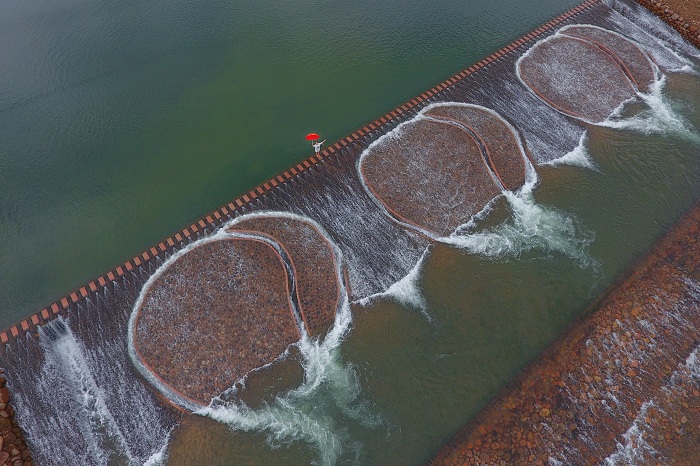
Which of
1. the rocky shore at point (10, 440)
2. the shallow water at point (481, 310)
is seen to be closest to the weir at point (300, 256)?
the rocky shore at point (10, 440)

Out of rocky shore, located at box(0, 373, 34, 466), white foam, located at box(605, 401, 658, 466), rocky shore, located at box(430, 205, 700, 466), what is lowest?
white foam, located at box(605, 401, 658, 466)

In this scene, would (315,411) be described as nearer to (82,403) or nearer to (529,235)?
(82,403)

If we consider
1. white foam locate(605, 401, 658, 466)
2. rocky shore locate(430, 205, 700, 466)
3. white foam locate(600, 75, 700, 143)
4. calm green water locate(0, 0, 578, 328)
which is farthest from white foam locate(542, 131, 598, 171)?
white foam locate(605, 401, 658, 466)

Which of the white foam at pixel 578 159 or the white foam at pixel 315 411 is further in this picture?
the white foam at pixel 578 159

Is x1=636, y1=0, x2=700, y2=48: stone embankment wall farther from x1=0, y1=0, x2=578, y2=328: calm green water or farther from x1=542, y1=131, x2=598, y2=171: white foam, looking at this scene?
x1=542, y1=131, x2=598, y2=171: white foam

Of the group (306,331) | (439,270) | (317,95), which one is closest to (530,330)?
(439,270)

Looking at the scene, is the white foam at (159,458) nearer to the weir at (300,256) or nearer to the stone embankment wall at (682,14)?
the weir at (300,256)
